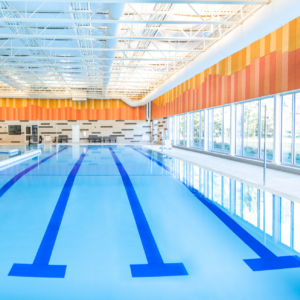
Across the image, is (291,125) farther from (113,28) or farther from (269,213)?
(113,28)

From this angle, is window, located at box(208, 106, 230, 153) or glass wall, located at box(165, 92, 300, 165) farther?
window, located at box(208, 106, 230, 153)

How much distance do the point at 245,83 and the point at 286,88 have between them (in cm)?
229

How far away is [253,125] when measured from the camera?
33.1ft

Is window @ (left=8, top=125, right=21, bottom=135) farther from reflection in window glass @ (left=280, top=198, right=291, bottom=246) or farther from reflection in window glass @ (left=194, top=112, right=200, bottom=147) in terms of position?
reflection in window glass @ (left=280, top=198, right=291, bottom=246)

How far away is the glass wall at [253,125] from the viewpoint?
9.07 m

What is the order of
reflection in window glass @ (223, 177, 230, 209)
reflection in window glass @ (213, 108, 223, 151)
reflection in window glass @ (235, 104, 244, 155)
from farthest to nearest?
reflection in window glass @ (213, 108, 223, 151), reflection in window glass @ (235, 104, 244, 155), reflection in window glass @ (223, 177, 230, 209)

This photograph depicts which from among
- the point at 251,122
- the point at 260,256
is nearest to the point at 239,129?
the point at 251,122

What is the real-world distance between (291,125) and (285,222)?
4955 millimetres

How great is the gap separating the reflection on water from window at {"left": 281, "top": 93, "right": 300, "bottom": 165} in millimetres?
2350

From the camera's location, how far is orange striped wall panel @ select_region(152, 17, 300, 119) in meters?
7.26

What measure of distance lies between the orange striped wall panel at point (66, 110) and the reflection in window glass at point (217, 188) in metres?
20.1

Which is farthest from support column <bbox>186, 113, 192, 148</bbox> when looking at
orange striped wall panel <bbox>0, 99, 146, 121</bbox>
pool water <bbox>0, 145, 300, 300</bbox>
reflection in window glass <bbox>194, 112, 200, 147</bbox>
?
pool water <bbox>0, 145, 300, 300</bbox>

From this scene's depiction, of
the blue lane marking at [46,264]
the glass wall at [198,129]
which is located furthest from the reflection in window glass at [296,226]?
the glass wall at [198,129]

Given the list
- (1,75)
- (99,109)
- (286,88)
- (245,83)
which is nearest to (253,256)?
(286,88)
